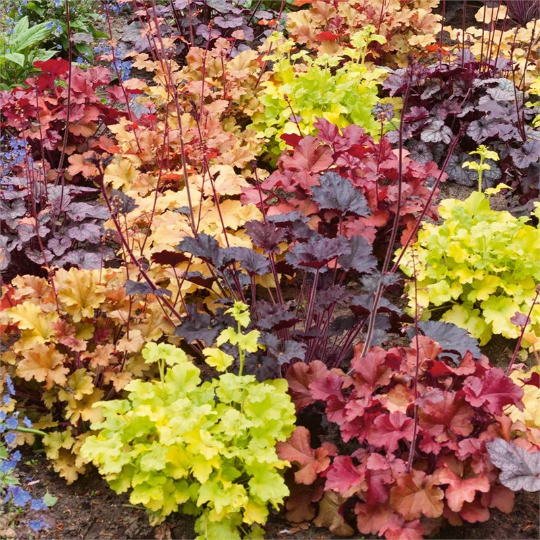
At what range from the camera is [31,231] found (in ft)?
12.0

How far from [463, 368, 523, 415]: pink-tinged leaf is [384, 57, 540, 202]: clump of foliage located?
1.99 m

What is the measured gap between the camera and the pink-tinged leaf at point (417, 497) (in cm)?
243

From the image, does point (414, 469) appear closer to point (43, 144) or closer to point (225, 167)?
point (225, 167)

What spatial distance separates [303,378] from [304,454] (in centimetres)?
32

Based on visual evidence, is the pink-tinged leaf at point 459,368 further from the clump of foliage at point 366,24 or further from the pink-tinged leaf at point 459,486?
the clump of foliage at point 366,24

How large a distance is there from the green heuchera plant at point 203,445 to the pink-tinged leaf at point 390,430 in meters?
0.32

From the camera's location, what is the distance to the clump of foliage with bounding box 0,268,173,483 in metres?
2.87

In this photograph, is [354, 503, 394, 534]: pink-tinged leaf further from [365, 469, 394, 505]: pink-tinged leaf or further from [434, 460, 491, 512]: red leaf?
[434, 460, 491, 512]: red leaf

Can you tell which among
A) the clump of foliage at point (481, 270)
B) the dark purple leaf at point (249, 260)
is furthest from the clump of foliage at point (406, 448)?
the clump of foliage at point (481, 270)

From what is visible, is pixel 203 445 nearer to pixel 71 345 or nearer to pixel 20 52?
pixel 71 345

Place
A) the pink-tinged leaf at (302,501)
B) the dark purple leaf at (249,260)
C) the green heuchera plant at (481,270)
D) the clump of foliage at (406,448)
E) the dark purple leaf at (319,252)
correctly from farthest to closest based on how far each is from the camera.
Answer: the green heuchera plant at (481,270) → the dark purple leaf at (249,260) → the dark purple leaf at (319,252) → the pink-tinged leaf at (302,501) → the clump of foliage at (406,448)

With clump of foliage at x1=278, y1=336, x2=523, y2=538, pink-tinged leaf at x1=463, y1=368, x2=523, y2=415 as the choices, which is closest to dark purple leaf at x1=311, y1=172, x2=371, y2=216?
clump of foliage at x1=278, y1=336, x2=523, y2=538

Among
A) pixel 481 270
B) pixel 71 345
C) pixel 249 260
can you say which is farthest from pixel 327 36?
pixel 71 345

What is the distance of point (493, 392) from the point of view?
8.40 ft
